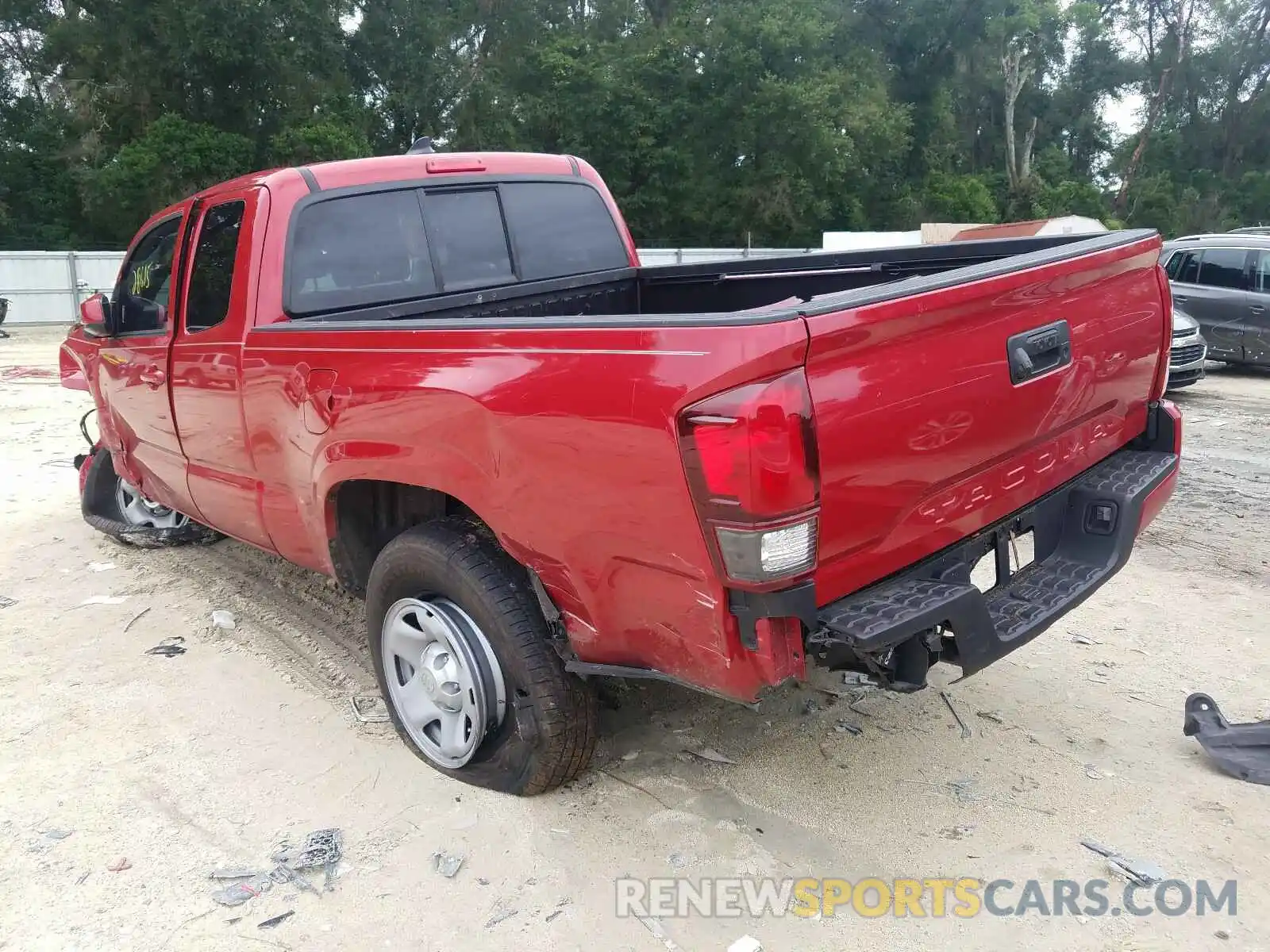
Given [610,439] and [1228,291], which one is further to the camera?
[1228,291]

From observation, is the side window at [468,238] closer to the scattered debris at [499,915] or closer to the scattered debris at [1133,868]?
the scattered debris at [499,915]

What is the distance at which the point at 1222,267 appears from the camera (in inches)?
463

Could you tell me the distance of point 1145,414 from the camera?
3.53m

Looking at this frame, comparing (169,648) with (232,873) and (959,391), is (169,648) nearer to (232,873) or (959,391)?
(232,873)

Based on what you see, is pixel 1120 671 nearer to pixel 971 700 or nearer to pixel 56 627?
pixel 971 700

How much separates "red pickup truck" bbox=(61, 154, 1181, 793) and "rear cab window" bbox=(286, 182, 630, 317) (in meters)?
0.01

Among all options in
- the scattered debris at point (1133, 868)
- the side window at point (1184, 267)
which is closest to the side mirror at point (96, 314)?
the scattered debris at point (1133, 868)

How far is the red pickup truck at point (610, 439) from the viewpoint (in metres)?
2.28

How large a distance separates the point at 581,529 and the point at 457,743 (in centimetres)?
107

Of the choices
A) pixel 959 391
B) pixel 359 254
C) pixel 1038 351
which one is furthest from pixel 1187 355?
pixel 359 254

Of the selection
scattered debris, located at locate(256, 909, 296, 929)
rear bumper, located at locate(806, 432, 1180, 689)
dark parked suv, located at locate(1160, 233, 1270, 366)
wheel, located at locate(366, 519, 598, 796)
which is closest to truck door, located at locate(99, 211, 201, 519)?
wheel, located at locate(366, 519, 598, 796)

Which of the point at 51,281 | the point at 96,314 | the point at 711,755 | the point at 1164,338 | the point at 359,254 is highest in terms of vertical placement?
the point at 51,281

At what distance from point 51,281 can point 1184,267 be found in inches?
871

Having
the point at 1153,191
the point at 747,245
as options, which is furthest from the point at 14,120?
the point at 1153,191
